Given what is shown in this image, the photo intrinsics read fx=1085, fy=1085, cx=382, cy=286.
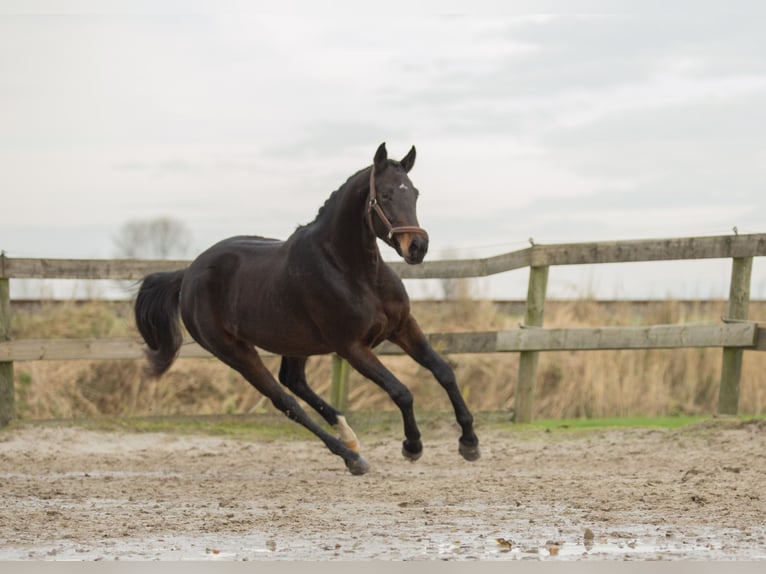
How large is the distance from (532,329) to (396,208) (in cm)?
373

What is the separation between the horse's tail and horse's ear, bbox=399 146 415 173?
2.70m

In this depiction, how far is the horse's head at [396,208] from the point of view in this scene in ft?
19.9

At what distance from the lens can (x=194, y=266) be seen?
8125mm

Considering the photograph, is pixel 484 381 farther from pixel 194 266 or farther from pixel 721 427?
pixel 194 266

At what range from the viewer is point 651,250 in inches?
369

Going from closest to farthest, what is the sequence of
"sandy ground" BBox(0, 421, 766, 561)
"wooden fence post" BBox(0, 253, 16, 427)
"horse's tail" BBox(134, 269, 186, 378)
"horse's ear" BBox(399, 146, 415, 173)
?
"sandy ground" BBox(0, 421, 766, 561) < "horse's ear" BBox(399, 146, 415, 173) < "horse's tail" BBox(134, 269, 186, 378) < "wooden fence post" BBox(0, 253, 16, 427)

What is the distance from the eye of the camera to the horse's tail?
28.3 ft

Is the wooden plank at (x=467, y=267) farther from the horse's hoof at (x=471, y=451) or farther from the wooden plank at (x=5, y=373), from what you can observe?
the wooden plank at (x=5, y=373)

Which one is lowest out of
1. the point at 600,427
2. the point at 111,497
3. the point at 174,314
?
the point at 111,497

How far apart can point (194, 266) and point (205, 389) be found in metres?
3.70

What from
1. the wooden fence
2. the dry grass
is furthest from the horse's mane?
the dry grass

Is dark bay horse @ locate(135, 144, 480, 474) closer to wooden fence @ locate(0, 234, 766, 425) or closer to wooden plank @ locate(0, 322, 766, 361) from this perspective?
wooden fence @ locate(0, 234, 766, 425)

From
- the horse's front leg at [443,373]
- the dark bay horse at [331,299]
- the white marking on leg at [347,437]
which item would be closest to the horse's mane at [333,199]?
the dark bay horse at [331,299]

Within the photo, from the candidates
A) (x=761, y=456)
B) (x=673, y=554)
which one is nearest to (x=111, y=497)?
(x=673, y=554)
